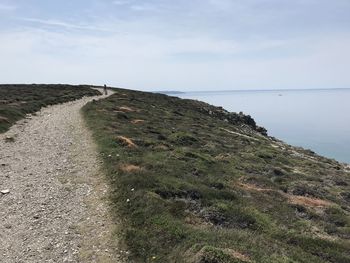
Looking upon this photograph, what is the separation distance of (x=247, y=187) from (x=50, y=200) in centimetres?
1176

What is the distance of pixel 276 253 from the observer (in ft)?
45.2

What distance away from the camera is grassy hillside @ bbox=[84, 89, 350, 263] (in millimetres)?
13656

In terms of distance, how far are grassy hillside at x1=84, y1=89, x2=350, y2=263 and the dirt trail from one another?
39.8 inches

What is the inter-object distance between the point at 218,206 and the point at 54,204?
25.1 feet

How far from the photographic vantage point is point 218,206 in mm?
18344

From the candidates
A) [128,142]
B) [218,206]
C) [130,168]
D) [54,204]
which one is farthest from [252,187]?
[54,204]

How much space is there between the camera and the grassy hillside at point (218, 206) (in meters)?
13.7

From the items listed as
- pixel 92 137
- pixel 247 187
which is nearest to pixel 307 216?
pixel 247 187

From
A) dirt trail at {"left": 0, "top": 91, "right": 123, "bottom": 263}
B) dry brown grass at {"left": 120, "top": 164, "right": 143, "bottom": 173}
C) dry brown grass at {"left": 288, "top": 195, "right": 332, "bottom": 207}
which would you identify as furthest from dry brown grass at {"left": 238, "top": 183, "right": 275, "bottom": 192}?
dirt trail at {"left": 0, "top": 91, "right": 123, "bottom": 263}

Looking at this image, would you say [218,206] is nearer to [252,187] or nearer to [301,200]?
[252,187]

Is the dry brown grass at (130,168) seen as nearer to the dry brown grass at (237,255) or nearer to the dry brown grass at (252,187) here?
the dry brown grass at (252,187)

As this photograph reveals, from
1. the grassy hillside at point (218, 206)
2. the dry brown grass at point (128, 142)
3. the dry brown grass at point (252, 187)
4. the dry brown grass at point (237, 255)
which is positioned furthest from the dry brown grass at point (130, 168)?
the dry brown grass at point (237, 255)

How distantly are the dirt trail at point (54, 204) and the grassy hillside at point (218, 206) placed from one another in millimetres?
1012

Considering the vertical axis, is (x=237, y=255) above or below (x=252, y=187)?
above
